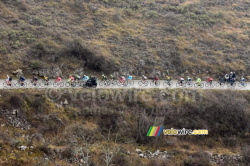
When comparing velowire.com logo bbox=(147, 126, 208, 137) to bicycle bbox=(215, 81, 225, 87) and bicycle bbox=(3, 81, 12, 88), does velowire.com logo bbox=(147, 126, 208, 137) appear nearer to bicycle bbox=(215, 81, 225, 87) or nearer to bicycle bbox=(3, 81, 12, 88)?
bicycle bbox=(215, 81, 225, 87)

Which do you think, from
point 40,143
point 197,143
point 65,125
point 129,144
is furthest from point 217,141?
point 40,143

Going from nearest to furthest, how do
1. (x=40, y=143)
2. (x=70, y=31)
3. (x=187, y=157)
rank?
(x=40, y=143)
(x=187, y=157)
(x=70, y=31)

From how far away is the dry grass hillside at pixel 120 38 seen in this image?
33969mm

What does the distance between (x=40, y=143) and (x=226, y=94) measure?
22404mm

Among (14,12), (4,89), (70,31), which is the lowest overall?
(4,89)

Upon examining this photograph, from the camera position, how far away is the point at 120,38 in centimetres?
4078

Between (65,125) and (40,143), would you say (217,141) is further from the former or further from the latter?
(40,143)

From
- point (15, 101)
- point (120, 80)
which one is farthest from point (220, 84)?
point (15, 101)

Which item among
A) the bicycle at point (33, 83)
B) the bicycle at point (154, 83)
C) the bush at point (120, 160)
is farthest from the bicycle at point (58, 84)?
the bicycle at point (154, 83)

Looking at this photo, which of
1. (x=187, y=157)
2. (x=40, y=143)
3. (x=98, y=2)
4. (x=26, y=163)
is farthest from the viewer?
(x=98, y=2)

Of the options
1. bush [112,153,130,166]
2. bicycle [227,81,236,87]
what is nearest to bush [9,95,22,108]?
bush [112,153,130,166]

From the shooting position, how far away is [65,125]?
85.8 ft

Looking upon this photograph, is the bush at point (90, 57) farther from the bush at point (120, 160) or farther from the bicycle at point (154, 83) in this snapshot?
the bush at point (120, 160)

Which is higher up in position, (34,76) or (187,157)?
(34,76)
